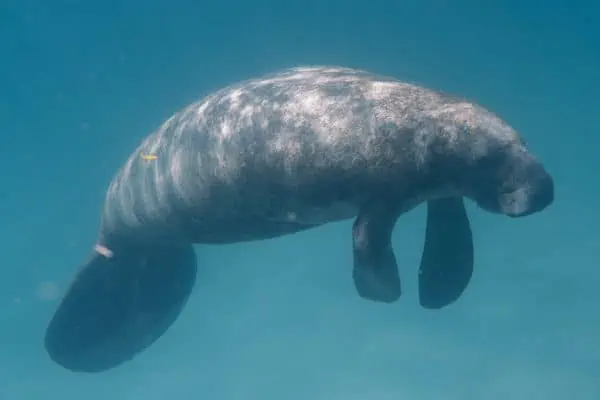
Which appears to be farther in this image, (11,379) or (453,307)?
(11,379)

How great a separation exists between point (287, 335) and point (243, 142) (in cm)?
1623

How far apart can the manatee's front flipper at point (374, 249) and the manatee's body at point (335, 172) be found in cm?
1

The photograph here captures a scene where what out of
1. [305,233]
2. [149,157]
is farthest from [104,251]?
[305,233]

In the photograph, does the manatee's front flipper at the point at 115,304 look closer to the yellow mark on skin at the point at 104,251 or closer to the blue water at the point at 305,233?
the yellow mark on skin at the point at 104,251

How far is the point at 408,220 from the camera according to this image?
2617 cm

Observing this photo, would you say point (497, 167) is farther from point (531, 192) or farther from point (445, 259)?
point (445, 259)

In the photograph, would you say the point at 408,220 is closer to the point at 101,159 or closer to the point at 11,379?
the point at 101,159

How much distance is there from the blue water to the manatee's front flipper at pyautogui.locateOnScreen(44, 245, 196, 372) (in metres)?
9.20

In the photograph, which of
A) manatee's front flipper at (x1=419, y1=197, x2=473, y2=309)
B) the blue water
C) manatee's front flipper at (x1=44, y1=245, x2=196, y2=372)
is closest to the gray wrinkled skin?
manatee's front flipper at (x1=419, y1=197, x2=473, y2=309)

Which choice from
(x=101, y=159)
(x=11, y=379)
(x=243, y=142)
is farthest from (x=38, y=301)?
(x=243, y=142)

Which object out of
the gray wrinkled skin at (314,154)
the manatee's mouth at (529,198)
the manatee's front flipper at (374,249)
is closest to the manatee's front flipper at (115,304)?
the gray wrinkled skin at (314,154)

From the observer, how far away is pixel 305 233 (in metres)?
27.0

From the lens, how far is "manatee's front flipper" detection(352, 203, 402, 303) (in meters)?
7.74

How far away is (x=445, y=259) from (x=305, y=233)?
17.8 m
